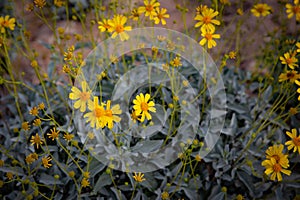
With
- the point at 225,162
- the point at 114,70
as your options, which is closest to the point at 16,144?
the point at 114,70

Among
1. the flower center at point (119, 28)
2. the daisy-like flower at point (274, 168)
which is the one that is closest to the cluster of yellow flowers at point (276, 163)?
the daisy-like flower at point (274, 168)

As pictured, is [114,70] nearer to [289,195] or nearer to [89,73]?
[89,73]

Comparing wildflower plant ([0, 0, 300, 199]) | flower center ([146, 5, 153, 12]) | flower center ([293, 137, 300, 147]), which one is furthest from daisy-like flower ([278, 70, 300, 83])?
flower center ([146, 5, 153, 12])

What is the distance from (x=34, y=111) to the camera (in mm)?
1047

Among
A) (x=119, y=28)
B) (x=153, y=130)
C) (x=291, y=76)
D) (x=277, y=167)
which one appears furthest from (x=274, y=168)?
(x=119, y=28)

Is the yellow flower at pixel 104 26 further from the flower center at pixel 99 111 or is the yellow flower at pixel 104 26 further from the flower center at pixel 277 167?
the flower center at pixel 277 167

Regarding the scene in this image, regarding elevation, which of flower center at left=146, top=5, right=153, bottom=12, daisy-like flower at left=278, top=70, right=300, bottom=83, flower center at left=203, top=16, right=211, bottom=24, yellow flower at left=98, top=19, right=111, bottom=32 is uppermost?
flower center at left=146, top=5, right=153, bottom=12

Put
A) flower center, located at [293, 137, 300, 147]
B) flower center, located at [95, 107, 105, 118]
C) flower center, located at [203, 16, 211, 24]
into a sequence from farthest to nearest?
flower center, located at [203, 16, 211, 24]
flower center, located at [293, 137, 300, 147]
flower center, located at [95, 107, 105, 118]

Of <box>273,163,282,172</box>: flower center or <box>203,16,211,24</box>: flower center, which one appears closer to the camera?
<box>273,163,282,172</box>: flower center

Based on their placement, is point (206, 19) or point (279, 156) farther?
point (206, 19)

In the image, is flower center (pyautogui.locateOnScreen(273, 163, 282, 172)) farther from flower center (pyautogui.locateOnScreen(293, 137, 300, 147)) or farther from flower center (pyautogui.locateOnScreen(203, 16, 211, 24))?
flower center (pyautogui.locateOnScreen(203, 16, 211, 24))

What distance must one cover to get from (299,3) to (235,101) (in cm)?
50

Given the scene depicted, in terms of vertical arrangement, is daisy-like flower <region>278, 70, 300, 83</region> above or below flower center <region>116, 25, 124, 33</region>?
below

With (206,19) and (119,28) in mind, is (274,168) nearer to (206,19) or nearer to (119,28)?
(206,19)
